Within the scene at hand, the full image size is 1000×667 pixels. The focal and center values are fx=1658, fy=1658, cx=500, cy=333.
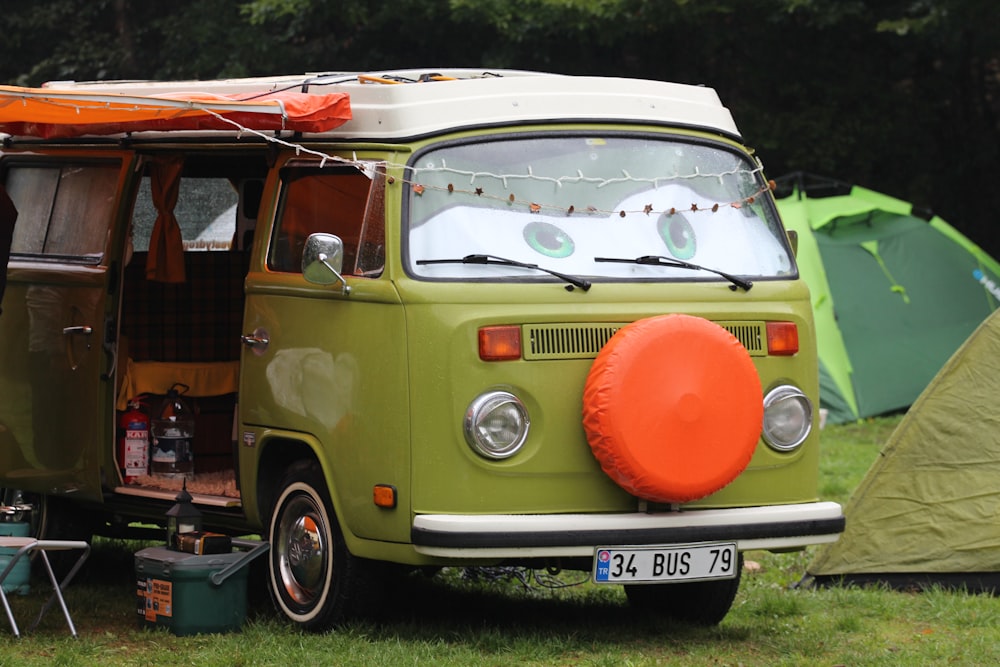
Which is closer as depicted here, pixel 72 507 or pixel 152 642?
pixel 152 642

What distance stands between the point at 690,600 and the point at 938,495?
1.60 meters

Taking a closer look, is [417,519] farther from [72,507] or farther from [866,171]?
[866,171]

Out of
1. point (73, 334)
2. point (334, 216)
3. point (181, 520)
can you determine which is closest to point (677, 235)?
point (334, 216)

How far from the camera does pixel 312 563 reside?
268 inches

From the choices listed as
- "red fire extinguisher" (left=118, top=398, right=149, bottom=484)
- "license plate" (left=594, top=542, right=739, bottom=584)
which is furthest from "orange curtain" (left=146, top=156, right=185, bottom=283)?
"license plate" (left=594, top=542, right=739, bottom=584)

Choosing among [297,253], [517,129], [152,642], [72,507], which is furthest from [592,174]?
[72,507]

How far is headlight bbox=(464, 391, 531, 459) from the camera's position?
6230mm

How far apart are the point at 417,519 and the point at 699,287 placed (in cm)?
149

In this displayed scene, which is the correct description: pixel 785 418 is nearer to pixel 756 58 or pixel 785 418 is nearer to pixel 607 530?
pixel 607 530

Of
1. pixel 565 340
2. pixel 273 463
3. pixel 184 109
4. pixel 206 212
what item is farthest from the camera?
pixel 206 212

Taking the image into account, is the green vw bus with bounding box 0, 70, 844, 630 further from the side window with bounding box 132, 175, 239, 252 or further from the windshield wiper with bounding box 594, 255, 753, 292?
the side window with bounding box 132, 175, 239, 252

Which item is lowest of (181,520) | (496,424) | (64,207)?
(181,520)

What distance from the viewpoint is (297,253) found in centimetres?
700

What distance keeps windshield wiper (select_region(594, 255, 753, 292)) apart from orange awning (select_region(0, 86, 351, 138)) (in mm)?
1231
